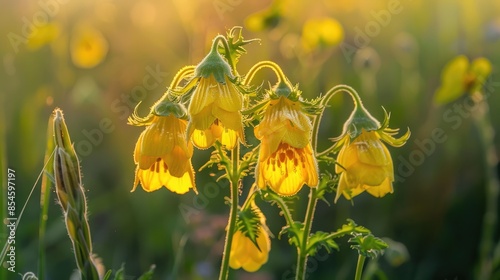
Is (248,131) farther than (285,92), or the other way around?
(248,131)

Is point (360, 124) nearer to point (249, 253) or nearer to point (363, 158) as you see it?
point (363, 158)

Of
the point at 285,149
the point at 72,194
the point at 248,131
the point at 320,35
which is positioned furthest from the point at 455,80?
the point at 72,194

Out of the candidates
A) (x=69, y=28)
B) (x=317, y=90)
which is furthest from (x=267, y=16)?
(x=69, y=28)

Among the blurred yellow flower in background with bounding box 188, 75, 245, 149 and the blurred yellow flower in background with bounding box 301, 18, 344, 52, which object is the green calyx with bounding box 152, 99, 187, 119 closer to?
the blurred yellow flower in background with bounding box 188, 75, 245, 149

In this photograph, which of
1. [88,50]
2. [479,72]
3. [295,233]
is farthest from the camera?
[88,50]

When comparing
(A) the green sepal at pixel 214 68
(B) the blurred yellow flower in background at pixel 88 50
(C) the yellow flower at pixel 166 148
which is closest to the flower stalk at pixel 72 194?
(C) the yellow flower at pixel 166 148

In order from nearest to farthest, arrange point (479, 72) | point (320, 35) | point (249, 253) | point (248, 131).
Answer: point (249, 253), point (248, 131), point (479, 72), point (320, 35)
